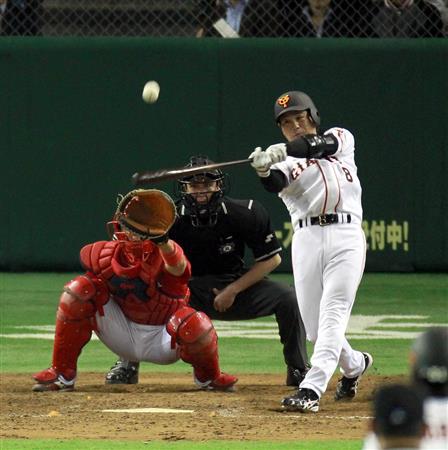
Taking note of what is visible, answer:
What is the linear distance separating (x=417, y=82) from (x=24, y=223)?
446 centimetres

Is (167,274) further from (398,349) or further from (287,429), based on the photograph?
(398,349)

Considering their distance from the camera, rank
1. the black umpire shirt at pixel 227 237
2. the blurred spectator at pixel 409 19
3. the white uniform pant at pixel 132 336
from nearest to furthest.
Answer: the white uniform pant at pixel 132 336, the black umpire shirt at pixel 227 237, the blurred spectator at pixel 409 19

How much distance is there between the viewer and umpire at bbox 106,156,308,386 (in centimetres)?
787

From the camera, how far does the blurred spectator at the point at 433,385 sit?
258 centimetres

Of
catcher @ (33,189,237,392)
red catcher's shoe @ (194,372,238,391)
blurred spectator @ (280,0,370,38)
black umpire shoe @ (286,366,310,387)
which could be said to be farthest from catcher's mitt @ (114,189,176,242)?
blurred spectator @ (280,0,370,38)

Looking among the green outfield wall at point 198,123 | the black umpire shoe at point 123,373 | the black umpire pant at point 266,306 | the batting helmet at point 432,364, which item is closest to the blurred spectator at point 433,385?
the batting helmet at point 432,364

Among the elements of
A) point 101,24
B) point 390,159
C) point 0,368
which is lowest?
point 0,368

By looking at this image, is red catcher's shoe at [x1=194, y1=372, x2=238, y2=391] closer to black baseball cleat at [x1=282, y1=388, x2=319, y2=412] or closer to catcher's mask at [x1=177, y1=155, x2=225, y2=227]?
black baseball cleat at [x1=282, y1=388, x2=319, y2=412]

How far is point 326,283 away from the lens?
6746 mm

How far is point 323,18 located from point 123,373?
689 centimetres

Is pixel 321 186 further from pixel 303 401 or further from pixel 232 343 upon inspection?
pixel 232 343

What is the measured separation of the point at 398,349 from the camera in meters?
9.63

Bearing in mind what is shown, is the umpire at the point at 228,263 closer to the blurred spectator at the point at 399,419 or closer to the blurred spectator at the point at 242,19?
the blurred spectator at the point at 399,419

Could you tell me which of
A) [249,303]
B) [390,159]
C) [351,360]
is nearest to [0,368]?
[249,303]
